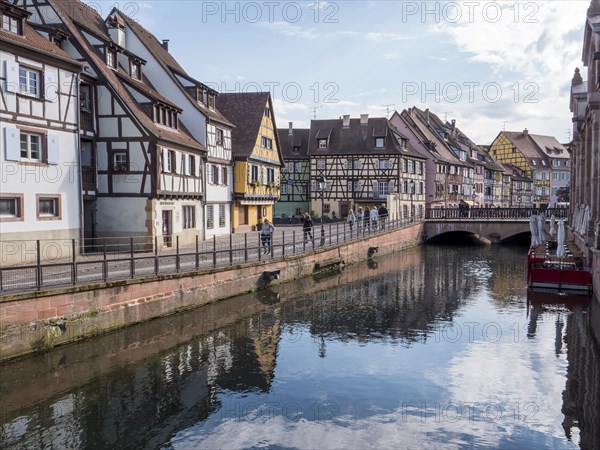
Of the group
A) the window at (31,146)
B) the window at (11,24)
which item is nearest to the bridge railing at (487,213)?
the window at (31,146)

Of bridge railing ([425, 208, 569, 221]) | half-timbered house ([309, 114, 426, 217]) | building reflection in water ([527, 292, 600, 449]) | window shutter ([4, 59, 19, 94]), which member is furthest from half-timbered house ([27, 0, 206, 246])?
half-timbered house ([309, 114, 426, 217])

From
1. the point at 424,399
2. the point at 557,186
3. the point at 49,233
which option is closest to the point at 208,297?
the point at 49,233

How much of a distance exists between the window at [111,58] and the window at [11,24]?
6462 millimetres

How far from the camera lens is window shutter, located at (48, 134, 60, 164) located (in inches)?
856

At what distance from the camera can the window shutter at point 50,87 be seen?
70.5 feet

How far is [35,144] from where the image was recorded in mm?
21391

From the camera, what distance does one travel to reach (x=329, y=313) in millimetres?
21656

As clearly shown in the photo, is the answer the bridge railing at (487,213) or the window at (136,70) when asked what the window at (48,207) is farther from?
the bridge railing at (487,213)

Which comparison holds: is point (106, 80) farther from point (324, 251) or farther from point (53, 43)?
point (324, 251)

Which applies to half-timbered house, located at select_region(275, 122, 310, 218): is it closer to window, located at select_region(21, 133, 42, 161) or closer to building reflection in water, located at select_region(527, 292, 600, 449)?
building reflection in water, located at select_region(527, 292, 600, 449)

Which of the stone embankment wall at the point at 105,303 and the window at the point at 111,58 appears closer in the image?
the stone embankment wall at the point at 105,303

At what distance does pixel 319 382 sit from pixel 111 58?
805 inches

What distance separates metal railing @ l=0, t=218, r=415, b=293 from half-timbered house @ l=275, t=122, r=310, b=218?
1045 inches

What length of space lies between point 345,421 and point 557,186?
97.2m
